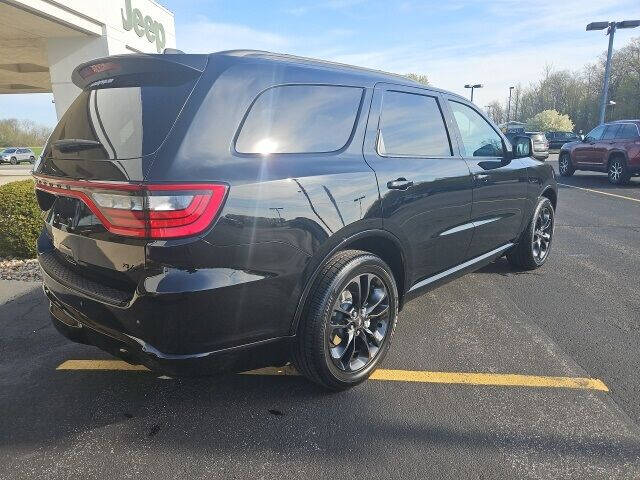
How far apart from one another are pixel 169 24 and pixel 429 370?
12.0 meters

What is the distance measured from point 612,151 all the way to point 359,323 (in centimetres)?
1296

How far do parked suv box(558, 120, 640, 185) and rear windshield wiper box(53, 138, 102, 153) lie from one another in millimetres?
13387

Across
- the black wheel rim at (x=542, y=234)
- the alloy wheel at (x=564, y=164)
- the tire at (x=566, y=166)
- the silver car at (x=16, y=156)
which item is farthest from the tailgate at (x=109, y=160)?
the silver car at (x=16, y=156)

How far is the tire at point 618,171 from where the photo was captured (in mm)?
12195

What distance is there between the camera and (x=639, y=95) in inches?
1981

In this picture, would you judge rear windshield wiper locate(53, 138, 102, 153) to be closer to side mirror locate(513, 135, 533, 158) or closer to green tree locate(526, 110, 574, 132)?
side mirror locate(513, 135, 533, 158)

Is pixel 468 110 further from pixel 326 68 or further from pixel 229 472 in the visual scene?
pixel 229 472

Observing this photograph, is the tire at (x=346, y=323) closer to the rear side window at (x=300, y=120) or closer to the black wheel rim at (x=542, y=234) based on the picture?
the rear side window at (x=300, y=120)

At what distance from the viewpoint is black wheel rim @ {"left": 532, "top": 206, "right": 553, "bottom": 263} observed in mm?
4867

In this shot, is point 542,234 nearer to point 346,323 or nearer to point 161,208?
point 346,323

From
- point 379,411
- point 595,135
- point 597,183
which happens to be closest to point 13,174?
point 595,135

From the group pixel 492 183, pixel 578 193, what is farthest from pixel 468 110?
pixel 578 193

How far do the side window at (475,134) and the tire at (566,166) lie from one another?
501 inches

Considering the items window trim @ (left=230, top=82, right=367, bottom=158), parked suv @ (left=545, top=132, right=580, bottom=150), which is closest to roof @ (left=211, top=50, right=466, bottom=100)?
window trim @ (left=230, top=82, right=367, bottom=158)
